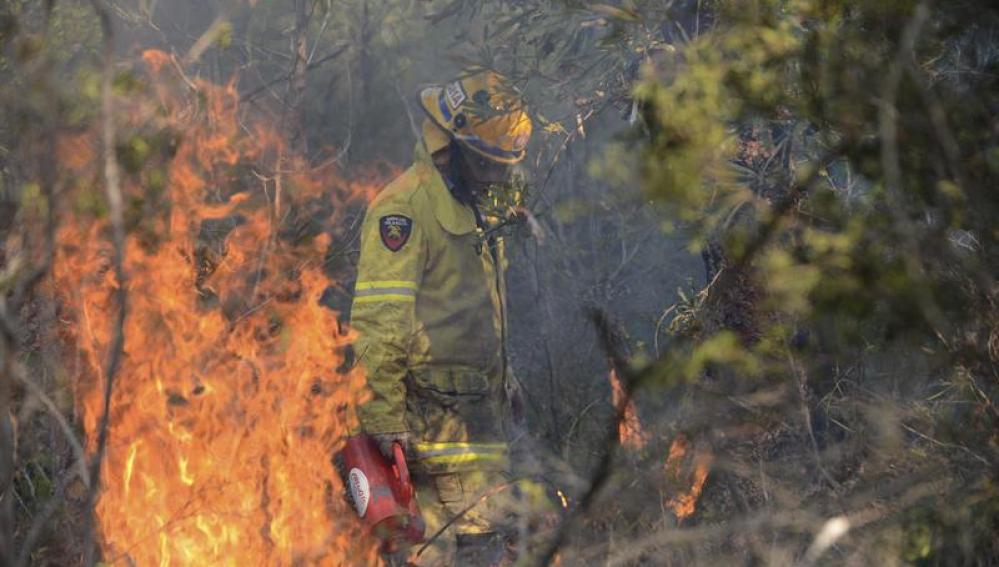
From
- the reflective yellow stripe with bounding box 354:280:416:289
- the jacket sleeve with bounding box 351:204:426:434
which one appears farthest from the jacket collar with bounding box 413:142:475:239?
the reflective yellow stripe with bounding box 354:280:416:289

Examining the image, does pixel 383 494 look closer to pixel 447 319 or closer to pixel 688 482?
pixel 447 319

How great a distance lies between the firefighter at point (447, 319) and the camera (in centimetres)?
550

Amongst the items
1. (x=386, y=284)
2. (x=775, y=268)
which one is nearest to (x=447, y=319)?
(x=386, y=284)

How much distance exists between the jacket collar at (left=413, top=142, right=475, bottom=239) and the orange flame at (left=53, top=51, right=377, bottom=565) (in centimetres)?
77

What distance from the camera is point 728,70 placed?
3.81 m

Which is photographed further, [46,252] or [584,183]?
[584,183]

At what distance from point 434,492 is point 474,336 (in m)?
0.80

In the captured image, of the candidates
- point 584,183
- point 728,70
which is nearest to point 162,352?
point 728,70

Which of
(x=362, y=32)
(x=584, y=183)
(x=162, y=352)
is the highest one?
(x=162, y=352)

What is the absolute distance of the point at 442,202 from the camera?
5.94 m

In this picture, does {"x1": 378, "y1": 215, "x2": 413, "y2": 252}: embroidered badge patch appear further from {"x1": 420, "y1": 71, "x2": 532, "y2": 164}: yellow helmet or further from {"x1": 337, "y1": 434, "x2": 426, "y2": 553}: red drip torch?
{"x1": 337, "y1": 434, "x2": 426, "y2": 553}: red drip torch

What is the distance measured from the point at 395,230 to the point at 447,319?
530mm

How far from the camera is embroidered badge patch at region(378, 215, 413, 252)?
566 cm

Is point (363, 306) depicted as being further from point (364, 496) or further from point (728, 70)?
point (728, 70)
